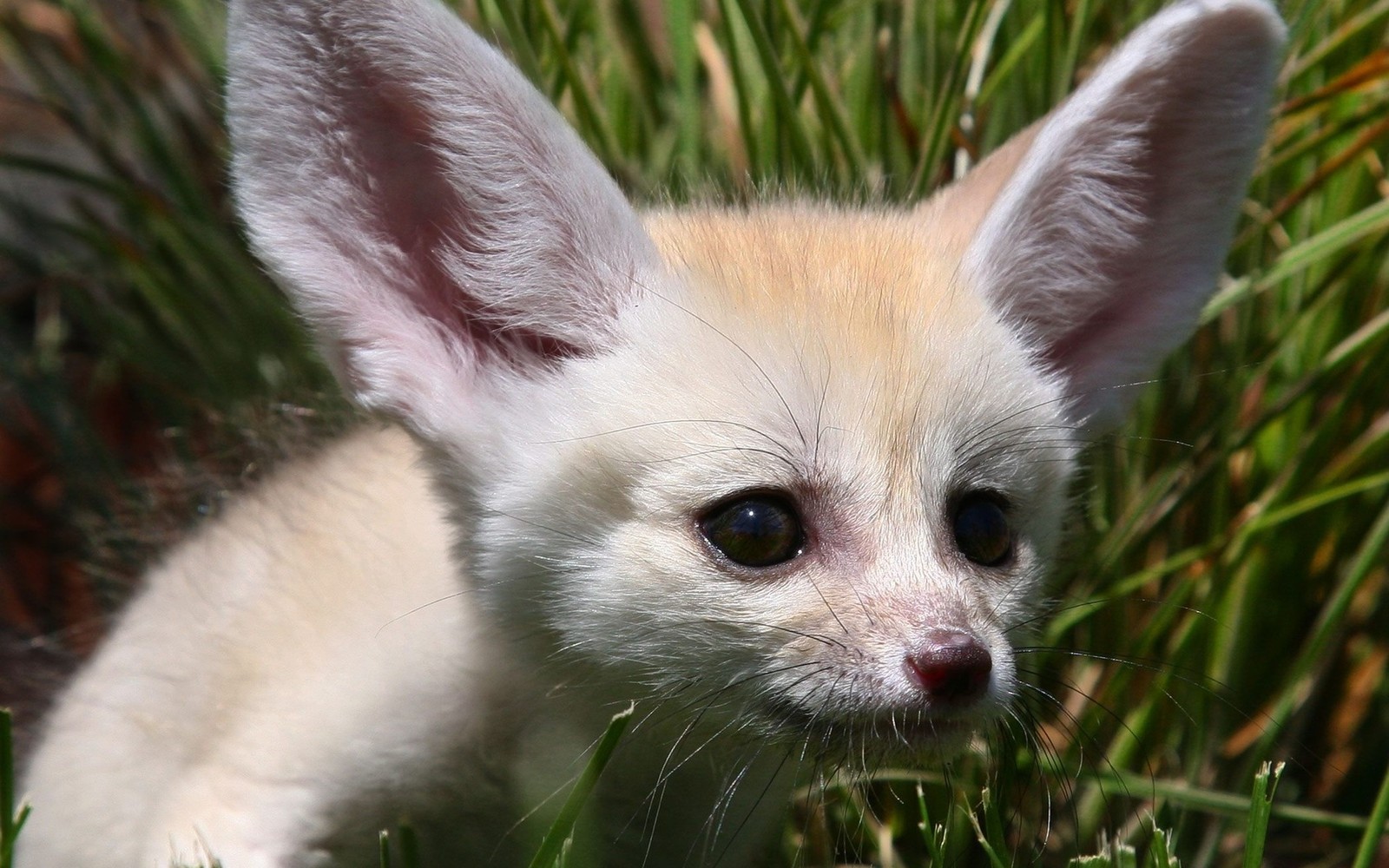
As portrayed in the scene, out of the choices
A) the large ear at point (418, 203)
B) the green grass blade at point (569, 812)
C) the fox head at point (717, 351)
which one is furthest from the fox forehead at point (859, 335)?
the green grass blade at point (569, 812)

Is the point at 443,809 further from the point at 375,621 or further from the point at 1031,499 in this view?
the point at 1031,499

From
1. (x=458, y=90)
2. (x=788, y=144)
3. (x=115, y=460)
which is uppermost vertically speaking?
Result: (x=458, y=90)

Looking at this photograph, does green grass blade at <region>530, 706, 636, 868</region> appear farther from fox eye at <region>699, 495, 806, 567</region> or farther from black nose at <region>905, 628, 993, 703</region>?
black nose at <region>905, 628, 993, 703</region>

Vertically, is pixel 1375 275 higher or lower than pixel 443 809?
higher

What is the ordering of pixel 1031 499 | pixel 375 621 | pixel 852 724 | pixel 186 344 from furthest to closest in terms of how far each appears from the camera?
pixel 186 344
pixel 375 621
pixel 1031 499
pixel 852 724

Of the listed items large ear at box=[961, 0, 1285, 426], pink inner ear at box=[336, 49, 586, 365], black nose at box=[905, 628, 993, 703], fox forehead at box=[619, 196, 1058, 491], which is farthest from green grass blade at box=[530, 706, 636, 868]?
large ear at box=[961, 0, 1285, 426]

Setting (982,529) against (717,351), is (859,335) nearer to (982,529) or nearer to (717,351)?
(717,351)

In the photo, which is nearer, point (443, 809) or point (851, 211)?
point (443, 809)

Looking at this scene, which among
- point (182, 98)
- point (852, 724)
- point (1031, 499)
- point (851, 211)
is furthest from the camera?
point (182, 98)

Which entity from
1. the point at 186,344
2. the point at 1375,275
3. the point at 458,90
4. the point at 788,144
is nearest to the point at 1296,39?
the point at 1375,275
